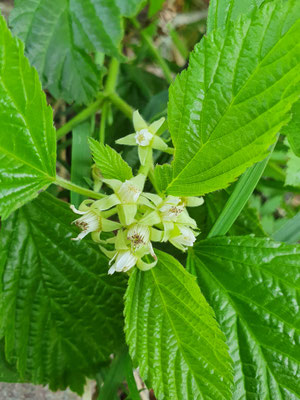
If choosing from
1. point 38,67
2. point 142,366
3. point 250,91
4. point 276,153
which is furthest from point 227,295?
point 38,67

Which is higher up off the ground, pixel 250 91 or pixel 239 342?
pixel 250 91

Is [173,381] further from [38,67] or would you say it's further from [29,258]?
[38,67]

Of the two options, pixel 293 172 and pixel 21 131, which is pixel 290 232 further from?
pixel 21 131

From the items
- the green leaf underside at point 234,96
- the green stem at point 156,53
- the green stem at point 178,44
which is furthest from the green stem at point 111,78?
the green leaf underside at point 234,96

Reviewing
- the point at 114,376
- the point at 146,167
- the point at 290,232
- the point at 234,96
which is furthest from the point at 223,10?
the point at 114,376

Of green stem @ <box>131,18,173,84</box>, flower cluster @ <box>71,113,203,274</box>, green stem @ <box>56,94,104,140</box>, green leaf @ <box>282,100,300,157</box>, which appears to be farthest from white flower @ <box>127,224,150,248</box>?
green stem @ <box>131,18,173,84</box>

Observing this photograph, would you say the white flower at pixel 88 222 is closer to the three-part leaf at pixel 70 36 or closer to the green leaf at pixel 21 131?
the green leaf at pixel 21 131
